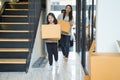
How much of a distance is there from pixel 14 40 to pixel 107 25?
3.39 meters

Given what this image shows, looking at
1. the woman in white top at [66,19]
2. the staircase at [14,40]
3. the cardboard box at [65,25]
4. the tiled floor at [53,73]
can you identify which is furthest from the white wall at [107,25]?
the woman in white top at [66,19]

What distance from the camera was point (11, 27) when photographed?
24.3 ft

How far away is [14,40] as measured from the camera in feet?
22.0

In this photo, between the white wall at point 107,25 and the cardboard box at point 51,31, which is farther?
the cardboard box at point 51,31

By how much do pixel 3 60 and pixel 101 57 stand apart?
3.50m

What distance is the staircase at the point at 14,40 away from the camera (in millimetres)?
6223

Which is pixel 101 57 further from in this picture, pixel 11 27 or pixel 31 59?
pixel 11 27

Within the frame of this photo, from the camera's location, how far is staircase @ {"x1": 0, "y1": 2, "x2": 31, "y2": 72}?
6223mm

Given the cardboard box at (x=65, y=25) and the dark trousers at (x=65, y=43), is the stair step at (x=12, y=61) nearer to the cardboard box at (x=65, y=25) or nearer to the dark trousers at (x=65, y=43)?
the cardboard box at (x=65, y=25)

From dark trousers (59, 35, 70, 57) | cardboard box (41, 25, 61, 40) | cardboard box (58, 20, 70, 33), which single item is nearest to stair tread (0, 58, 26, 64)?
cardboard box (41, 25, 61, 40)

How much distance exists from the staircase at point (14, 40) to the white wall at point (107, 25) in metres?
2.72

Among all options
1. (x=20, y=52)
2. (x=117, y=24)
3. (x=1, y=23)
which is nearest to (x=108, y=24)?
(x=117, y=24)

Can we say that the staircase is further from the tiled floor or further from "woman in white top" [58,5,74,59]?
"woman in white top" [58,5,74,59]

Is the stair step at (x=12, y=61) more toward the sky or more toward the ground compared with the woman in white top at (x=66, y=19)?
more toward the ground
